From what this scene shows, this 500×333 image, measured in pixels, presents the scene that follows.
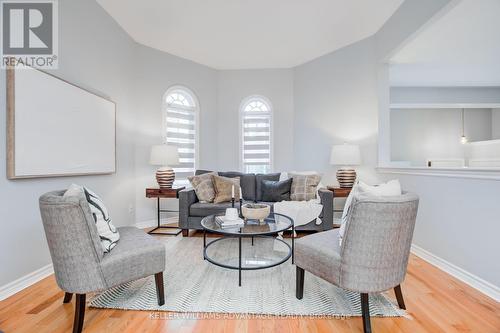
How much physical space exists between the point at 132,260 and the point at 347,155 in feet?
10.1

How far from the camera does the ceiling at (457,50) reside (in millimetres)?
2654

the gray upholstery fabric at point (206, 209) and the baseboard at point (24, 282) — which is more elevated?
the gray upholstery fabric at point (206, 209)

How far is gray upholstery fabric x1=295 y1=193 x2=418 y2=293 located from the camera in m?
1.36

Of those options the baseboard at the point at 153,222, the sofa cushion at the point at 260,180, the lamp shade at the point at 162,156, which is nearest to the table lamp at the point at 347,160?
the sofa cushion at the point at 260,180

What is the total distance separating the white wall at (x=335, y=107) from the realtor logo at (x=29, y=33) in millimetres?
3481

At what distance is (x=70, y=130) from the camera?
244 centimetres

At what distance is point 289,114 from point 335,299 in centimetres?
331

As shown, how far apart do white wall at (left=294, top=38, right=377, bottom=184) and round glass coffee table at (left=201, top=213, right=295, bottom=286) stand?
1.79 metres

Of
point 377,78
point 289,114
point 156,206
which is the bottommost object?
point 156,206

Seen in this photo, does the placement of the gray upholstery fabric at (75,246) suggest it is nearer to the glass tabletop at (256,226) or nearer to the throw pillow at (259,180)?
the glass tabletop at (256,226)

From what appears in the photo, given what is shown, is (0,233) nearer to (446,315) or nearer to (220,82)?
(446,315)

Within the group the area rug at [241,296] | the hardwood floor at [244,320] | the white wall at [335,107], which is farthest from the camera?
the white wall at [335,107]

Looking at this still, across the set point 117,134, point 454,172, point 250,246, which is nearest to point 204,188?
point 250,246

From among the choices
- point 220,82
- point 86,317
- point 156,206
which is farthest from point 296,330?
point 220,82
